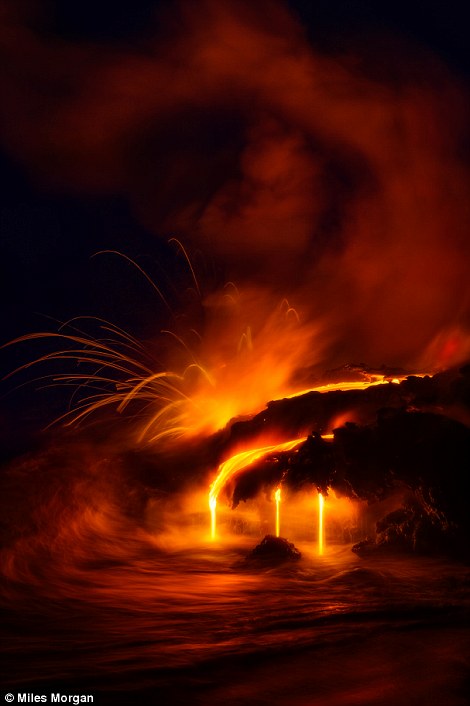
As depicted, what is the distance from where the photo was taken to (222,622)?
5805 mm

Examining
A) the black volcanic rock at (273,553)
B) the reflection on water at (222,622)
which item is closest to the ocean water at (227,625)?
the reflection on water at (222,622)

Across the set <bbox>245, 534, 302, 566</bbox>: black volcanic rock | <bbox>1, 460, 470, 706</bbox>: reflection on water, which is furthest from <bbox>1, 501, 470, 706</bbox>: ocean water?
<bbox>245, 534, 302, 566</bbox>: black volcanic rock

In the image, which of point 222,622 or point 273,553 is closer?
point 222,622

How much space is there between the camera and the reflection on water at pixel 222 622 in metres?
4.52

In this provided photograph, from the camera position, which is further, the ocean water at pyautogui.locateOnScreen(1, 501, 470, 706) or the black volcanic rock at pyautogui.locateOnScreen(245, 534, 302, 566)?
the black volcanic rock at pyautogui.locateOnScreen(245, 534, 302, 566)

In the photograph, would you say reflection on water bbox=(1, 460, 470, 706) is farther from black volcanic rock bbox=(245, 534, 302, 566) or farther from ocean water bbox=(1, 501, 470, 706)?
black volcanic rock bbox=(245, 534, 302, 566)

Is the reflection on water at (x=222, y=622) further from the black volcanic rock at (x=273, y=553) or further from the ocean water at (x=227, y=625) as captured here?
the black volcanic rock at (x=273, y=553)

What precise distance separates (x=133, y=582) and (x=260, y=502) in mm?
3403

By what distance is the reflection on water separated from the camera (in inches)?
178

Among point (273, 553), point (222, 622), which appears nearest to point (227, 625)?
point (222, 622)

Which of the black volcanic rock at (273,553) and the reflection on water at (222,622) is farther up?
the black volcanic rock at (273,553)

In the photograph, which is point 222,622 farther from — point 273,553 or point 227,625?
point 273,553

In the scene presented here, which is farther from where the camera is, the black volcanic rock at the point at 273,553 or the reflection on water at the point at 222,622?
the black volcanic rock at the point at 273,553

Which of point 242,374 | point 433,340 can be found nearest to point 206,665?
point 242,374
